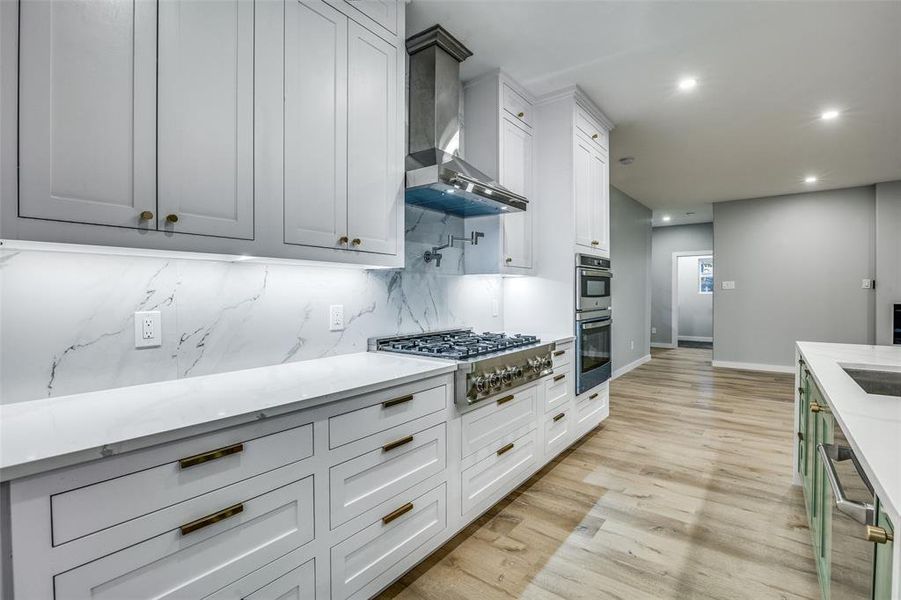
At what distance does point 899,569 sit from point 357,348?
2028 mm

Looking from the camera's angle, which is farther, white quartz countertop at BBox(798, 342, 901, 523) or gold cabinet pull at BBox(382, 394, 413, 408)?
gold cabinet pull at BBox(382, 394, 413, 408)

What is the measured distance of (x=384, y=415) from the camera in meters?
1.61

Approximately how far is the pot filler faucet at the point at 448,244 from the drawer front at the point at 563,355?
3.05 feet

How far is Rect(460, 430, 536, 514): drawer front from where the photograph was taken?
2.09m

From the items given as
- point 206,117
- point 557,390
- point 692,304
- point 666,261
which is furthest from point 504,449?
point 692,304

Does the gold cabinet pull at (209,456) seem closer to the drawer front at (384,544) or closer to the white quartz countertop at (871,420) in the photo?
the drawer front at (384,544)

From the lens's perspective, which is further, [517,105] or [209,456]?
[517,105]

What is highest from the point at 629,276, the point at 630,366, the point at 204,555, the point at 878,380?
the point at 629,276

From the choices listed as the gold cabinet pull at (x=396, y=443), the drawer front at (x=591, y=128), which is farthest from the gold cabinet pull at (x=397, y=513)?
the drawer front at (x=591, y=128)

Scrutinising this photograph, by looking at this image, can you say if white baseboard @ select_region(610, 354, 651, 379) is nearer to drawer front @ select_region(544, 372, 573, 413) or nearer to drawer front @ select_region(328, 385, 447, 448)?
drawer front @ select_region(544, 372, 573, 413)

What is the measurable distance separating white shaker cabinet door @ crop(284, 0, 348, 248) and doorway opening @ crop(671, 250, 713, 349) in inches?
378

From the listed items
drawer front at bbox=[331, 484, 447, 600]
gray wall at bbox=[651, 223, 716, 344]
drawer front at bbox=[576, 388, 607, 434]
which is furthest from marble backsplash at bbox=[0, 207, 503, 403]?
gray wall at bbox=[651, 223, 716, 344]

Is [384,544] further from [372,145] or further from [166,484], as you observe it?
[372,145]

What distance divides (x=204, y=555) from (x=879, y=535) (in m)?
1.50
